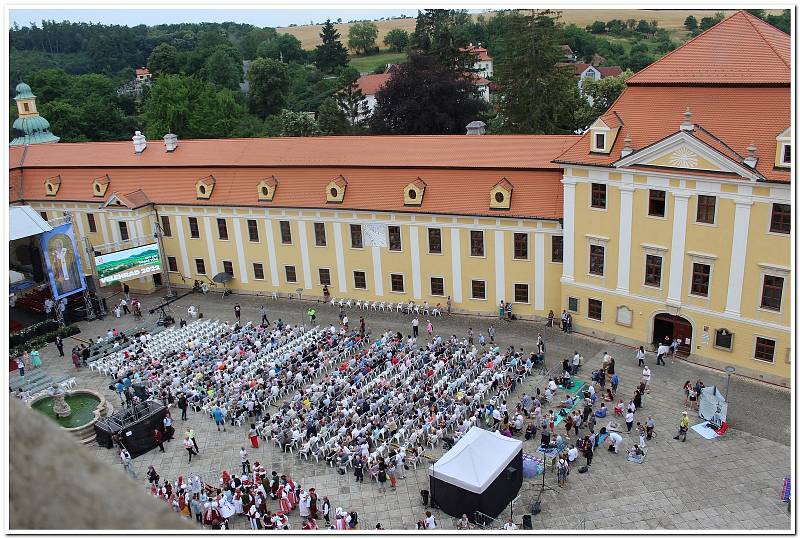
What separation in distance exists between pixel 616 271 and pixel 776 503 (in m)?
13.8

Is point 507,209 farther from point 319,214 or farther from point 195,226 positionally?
point 195,226

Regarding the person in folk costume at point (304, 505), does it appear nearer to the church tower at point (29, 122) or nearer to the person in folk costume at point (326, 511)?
the person in folk costume at point (326, 511)

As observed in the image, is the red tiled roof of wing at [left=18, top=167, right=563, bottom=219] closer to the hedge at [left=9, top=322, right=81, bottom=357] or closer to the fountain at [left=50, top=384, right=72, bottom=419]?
the hedge at [left=9, top=322, right=81, bottom=357]

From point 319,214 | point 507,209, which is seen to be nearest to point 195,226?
point 319,214

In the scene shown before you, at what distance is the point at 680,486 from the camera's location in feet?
83.7

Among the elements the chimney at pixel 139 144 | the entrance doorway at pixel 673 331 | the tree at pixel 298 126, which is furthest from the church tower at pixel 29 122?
the entrance doorway at pixel 673 331

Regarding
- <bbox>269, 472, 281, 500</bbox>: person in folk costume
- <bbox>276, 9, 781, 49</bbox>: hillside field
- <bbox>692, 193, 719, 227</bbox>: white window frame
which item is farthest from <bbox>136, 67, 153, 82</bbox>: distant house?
<bbox>269, 472, 281, 500</bbox>: person in folk costume

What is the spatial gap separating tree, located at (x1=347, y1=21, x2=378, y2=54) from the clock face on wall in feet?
416

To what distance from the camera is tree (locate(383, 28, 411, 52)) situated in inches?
6152

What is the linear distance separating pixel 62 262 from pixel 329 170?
53.3ft

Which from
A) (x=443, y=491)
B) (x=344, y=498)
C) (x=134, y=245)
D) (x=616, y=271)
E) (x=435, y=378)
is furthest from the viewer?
(x=134, y=245)

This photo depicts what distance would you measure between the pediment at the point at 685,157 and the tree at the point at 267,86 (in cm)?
7536

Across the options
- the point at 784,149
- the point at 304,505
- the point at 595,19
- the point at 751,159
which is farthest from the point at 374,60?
the point at 304,505

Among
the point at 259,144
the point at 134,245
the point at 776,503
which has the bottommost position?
the point at 776,503
